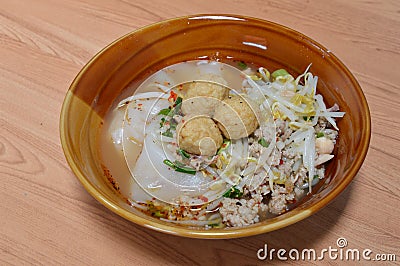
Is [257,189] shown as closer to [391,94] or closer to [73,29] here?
[391,94]

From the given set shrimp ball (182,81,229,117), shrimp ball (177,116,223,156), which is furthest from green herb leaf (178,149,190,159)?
shrimp ball (182,81,229,117)

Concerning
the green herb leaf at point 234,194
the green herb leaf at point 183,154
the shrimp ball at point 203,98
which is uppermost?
the shrimp ball at point 203,98

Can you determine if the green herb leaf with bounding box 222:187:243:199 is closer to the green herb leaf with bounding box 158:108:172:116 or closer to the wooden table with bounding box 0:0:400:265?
the wooden table with bounding box 0:0:400:265

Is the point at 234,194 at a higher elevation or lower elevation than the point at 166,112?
lower

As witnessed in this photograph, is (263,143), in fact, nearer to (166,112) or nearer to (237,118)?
(237,118)

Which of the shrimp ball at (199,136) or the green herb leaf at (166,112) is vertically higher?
the green herb leaf at (166,112)

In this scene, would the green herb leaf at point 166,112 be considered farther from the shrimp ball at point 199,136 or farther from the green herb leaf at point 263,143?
the green herb leaf at point 263,143

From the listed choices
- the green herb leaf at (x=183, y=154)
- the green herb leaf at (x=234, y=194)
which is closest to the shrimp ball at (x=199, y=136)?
the green herb leaf at (x=183, y=154)

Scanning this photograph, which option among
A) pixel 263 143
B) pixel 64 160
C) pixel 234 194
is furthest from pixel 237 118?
pixel 64 160
